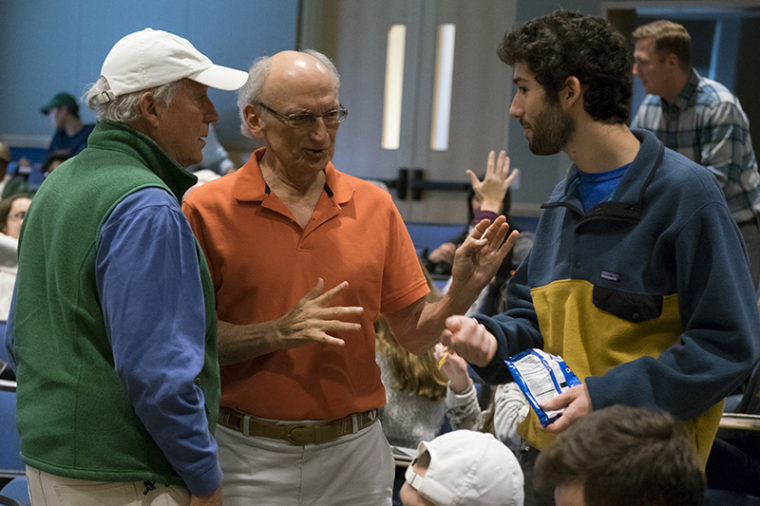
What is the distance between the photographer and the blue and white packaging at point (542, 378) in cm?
168

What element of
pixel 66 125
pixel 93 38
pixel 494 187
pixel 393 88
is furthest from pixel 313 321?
pixel 93 38

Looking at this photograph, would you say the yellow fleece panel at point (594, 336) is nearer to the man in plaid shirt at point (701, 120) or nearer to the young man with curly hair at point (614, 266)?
the young man with curly hair at point (614, 266)

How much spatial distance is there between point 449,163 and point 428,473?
6262 millimetres

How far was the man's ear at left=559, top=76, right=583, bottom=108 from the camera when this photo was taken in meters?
1.84

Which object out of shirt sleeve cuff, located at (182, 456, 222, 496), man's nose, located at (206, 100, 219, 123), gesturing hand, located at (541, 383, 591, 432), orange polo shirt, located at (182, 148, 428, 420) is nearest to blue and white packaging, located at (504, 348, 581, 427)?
gesturing hand, located at (541, 383, 591, 432)

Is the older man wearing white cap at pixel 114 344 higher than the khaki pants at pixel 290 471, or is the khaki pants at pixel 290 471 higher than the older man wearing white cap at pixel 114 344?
the older man wearing white cap at pixel 114 344

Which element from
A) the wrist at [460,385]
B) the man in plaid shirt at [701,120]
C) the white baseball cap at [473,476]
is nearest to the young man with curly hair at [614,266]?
the white baseball cap at [473,476]

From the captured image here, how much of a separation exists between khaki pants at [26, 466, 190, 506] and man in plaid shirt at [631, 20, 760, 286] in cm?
340

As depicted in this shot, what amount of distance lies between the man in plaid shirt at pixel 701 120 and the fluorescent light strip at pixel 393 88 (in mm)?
3685

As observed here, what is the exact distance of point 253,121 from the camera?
7.32 feet

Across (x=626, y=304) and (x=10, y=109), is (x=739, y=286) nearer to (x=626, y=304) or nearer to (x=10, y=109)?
(x=626, y=304)

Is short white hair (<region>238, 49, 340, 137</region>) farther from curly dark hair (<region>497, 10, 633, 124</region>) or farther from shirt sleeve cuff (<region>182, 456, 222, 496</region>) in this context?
shirt sleeve cuff (<region>182, 456, 222, 496</region>)

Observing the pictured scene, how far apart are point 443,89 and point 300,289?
6.10 meters

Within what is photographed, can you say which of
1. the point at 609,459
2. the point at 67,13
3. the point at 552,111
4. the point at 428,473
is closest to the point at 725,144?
the point at 552,111
